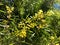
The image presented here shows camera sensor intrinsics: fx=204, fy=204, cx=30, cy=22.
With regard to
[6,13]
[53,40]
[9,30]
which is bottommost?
[53,40]

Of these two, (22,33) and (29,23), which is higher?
(29,23)

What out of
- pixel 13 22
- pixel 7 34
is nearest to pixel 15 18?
pixel 13 22

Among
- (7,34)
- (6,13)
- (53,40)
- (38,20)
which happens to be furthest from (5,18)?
(53,40)

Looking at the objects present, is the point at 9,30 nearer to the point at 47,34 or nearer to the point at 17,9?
the point at 17,9

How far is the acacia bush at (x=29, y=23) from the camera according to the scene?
3.46 m

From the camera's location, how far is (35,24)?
351 cm

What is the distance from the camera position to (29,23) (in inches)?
139

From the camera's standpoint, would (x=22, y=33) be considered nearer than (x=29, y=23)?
Yes

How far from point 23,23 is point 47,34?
1.51 feet

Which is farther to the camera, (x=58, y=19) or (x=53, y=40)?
(x=58, y=19)

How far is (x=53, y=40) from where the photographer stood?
3.48 m

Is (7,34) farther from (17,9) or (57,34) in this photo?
(57,34)

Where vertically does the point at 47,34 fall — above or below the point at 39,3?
below

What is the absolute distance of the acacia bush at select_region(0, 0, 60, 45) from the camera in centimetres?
346
